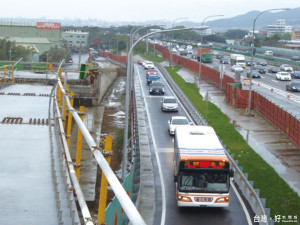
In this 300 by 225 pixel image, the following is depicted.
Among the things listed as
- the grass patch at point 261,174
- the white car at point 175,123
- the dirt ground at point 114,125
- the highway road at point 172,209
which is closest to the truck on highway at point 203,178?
the highway road at point 172,209

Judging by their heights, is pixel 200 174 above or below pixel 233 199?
above

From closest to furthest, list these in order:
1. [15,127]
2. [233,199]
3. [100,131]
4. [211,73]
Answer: [15,127] → [233,199] → [100,131] → [211,73]

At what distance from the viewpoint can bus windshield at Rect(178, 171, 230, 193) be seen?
16.7 m

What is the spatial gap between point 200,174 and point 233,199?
2763mm

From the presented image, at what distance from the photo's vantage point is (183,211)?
17516 mm

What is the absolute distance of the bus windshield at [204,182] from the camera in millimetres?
16672

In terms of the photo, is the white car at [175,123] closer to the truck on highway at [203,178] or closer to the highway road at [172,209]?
the highway road at [172,209]

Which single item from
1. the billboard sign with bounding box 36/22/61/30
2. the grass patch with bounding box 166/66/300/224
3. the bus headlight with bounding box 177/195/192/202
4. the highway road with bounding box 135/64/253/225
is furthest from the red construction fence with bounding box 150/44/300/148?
the billboard sign with bounding box 36/22/61/30

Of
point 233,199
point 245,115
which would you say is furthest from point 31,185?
point 245,115

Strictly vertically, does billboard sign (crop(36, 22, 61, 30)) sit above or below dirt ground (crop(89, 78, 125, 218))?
above

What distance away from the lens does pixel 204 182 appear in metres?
16.8

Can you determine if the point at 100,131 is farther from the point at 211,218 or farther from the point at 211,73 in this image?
the point at 211,73

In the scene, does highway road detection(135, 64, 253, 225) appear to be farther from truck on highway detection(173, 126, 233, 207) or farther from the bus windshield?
the bus windshield

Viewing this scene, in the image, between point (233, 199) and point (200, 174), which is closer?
point (200, 174)
